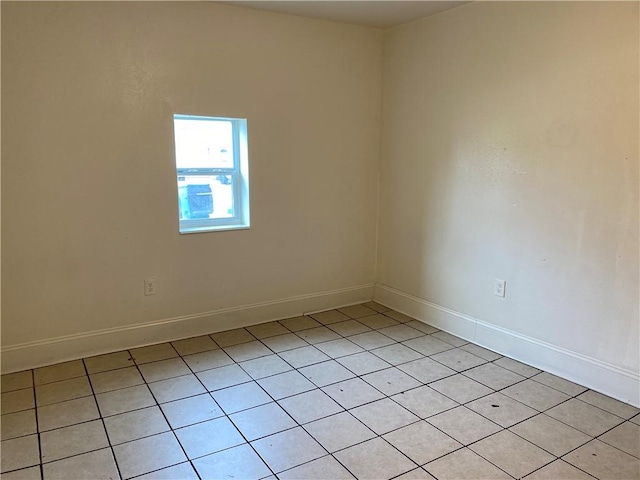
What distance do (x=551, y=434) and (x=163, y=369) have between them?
2237mm

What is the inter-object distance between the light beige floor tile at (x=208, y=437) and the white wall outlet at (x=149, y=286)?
1.23 metres

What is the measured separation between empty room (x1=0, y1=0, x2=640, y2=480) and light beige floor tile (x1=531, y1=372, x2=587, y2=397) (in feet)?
0.05

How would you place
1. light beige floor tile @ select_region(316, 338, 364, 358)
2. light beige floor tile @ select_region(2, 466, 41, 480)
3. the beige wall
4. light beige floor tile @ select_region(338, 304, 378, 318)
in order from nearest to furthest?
light beige floor tile @ select_region(2, 466, 41, 480)
the beige wall
light beige floor tile @ select_region(316, 338, 364, 358)
light beige floor tile @ select_region(338, 304, 378, 318)

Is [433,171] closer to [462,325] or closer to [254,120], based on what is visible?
[462,325]

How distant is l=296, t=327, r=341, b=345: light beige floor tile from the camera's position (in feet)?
11.0

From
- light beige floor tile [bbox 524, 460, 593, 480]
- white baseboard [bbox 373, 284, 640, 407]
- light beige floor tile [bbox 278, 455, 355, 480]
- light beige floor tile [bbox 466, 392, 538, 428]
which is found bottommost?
light beige floor tile [bbox 524, 460, 593, 480]

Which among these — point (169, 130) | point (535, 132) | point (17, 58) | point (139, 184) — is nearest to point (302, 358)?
point (139, 184)

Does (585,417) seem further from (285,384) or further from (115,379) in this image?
(115,379)

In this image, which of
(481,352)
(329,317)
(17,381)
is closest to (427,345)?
(481,352)

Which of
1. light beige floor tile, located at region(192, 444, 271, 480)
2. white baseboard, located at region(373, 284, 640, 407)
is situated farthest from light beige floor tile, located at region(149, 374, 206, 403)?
white baseboard, located at region(373, 284, 640, 407)

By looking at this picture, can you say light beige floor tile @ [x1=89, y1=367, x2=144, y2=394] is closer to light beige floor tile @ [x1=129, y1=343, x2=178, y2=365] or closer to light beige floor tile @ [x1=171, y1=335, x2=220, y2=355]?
light beige floor tile @ [x1=129, y1=343, x2=178, y2=365]

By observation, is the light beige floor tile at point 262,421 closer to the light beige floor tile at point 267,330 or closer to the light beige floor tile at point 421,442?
the light beige floor tile at point 421,442

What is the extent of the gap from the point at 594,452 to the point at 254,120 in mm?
2905

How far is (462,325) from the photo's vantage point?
343 cm
